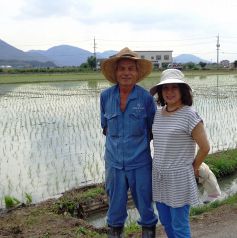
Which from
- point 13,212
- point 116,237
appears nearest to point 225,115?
point 13,212

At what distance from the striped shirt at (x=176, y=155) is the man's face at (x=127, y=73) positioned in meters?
0.32

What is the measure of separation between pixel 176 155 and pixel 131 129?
14.1 inches

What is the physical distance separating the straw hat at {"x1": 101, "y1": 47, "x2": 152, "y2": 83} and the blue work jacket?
171 mm

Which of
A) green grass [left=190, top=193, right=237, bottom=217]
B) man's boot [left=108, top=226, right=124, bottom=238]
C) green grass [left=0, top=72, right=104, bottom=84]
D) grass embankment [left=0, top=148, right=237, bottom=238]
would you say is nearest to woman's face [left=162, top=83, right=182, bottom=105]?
man's boot [left=108, top=226, right=124, bottom=238]

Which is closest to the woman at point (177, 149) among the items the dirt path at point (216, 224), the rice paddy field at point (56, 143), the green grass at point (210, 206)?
the dirt path at point (216, 224)

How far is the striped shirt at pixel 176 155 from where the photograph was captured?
2.82 m

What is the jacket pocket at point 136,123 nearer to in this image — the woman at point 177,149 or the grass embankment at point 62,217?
the woman at point 177,149

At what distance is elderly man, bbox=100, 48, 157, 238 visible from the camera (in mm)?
2979

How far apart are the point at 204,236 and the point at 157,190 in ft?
4.01

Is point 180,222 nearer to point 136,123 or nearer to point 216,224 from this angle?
point 136,123

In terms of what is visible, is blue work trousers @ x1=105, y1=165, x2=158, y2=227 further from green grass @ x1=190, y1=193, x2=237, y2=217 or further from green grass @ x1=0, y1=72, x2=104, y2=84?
green grass @ x1=0, y1=72, x2=104, y2=84

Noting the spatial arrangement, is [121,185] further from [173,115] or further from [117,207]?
[173,115]

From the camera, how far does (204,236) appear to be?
391 cm

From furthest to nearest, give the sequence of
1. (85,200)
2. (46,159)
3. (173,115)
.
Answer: (46,159) → (85,200) → (173,115)
